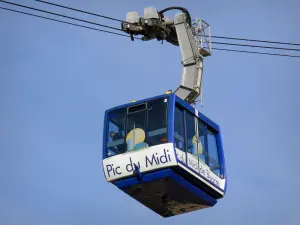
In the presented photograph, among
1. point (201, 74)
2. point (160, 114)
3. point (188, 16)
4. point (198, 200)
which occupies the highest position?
point (188, 16)

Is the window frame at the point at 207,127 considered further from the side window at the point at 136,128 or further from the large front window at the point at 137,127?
the side window at the point at 136,128

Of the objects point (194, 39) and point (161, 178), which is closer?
point (161, 178)

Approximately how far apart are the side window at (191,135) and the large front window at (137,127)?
94 cm

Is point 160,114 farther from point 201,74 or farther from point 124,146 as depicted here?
point 201,74

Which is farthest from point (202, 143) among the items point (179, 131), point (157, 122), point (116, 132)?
Answer: point (116, 132)

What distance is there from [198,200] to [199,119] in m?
2.29

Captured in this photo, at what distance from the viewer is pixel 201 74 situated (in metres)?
31.1

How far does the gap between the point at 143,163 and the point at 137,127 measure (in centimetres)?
115

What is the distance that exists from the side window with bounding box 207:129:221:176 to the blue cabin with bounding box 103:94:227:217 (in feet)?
0.10

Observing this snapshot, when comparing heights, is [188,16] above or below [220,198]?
above

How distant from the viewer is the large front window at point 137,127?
92.4 feet

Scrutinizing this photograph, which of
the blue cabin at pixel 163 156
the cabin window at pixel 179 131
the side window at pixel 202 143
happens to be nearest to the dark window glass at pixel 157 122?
the blue cabin at pixel 163 156

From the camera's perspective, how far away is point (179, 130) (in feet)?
93.0

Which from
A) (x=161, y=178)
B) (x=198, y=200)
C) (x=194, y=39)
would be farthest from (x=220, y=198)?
(x=194, y=39)
